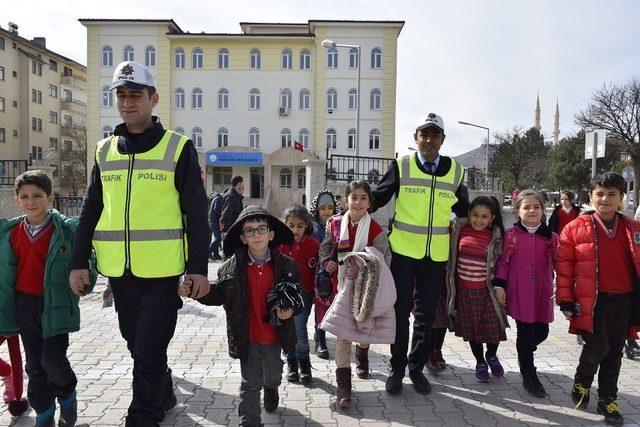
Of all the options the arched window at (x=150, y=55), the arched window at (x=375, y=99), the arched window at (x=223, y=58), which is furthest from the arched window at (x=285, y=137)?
the arched window at (x=150, y=55)

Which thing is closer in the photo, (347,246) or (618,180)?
(618,180)

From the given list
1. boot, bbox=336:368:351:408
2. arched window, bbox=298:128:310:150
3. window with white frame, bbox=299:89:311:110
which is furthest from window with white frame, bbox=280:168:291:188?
boot, bbox=336:368:351:408

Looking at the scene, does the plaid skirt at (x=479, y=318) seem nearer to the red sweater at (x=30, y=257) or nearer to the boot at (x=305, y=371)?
the boot at (x=305, y=371)

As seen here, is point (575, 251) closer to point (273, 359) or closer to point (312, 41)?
point (273, 359)

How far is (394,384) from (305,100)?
111 feet

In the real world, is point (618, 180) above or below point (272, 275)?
above

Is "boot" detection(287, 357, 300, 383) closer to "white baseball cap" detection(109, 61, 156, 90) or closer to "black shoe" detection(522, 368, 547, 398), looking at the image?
"black shoe" detection(522, 368, 547, 398)

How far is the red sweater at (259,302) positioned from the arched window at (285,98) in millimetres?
34074

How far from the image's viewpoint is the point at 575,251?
13.0 feet

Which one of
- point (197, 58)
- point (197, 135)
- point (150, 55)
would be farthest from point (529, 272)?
point (150, 55)

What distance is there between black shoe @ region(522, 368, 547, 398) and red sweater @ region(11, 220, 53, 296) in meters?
3.86

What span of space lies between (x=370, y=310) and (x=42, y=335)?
92.5 inches

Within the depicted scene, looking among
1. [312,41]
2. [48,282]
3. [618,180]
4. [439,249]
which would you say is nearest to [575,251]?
[618,180]

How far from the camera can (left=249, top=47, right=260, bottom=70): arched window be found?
36.6 metres
